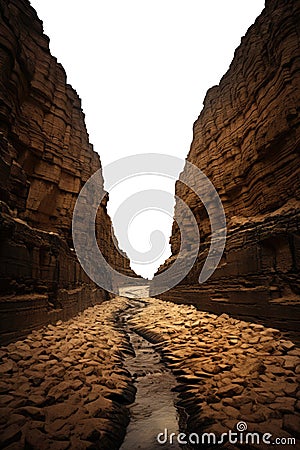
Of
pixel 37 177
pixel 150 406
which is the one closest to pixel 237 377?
pixel 150 406

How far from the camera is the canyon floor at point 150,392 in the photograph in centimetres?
317

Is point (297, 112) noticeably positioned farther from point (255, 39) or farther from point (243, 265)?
point (255, 39)

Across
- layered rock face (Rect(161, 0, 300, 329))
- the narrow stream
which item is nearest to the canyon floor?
the narrow stream

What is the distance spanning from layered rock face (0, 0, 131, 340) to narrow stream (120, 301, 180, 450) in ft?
11.8

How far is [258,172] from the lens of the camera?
12078 millimetres

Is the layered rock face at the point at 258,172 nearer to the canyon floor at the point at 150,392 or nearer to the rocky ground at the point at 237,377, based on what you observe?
the rocky ground at the point at 237,377

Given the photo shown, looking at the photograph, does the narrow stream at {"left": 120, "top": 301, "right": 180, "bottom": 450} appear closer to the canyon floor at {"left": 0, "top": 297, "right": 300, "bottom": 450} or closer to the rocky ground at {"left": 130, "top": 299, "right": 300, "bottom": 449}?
the canyon floor at {"left": 0, "top": 297, "right": 300, "bottom": 450}

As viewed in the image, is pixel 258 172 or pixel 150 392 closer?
pixel 150 392

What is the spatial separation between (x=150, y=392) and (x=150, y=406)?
0.59 m

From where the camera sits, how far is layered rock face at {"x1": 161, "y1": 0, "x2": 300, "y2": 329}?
23.2ft

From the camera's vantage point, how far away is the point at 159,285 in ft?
74.1

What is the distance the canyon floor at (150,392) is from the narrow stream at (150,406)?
0.02 meters

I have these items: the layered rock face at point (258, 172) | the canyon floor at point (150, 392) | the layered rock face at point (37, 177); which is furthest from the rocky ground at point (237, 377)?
the layered rock face at point (37, 177)

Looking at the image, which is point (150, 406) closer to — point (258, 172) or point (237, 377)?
point (237, 377)
